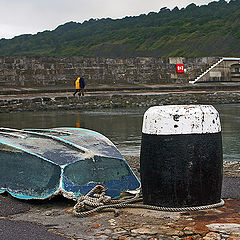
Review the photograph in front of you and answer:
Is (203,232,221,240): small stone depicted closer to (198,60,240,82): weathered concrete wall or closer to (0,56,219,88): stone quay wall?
(0,56,219,88): stone quay wall

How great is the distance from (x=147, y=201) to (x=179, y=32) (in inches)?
3601

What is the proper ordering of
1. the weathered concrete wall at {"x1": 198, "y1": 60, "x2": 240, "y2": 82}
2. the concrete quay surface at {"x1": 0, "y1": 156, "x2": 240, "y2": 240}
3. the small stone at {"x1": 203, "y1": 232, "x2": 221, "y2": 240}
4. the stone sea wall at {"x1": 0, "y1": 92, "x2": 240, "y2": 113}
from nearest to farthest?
1. the small stone at {"x1": 203, "y1": 232, "x2": 221, "y2": 240}
2. the concrete quay surface at {"x1": 0, "y1": 156, "x2": 240, "y2": 240}
3. the stone sea wall at {"x1": 0, "y1": 92, "x2": 240, "y2": 113}
4. the weathered concrete wall at {"x1": 198, "y1": 60, "x2": 240, "y2": 82}

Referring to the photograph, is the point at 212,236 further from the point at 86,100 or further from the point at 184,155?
the point at 86,100

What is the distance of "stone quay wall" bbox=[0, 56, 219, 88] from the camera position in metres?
28.8

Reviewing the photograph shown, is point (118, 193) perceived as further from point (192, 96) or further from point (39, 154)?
point (192, 96)

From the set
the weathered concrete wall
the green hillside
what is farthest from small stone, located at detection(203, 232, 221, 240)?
the green hillside

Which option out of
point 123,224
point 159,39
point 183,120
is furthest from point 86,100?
point 159,39

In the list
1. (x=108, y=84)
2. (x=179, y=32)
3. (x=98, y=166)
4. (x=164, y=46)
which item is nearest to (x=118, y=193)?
(x=98, y=166)

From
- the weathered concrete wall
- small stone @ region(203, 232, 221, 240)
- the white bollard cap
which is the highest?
the weathered concrete wall

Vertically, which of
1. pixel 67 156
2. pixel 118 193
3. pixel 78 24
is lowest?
pixel 118 193

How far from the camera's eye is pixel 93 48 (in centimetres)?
10219

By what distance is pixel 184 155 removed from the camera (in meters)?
3.66

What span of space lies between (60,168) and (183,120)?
138 cm

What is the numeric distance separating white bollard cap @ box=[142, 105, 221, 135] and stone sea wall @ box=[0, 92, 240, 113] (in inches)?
697
